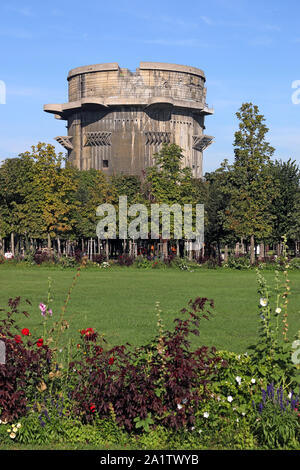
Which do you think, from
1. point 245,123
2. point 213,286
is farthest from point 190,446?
point 245,123

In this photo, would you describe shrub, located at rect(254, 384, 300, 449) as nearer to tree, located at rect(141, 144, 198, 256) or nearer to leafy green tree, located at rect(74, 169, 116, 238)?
tree, located at rect(141, 144, 198, 256)

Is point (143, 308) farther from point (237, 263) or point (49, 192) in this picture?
point (49, 192)

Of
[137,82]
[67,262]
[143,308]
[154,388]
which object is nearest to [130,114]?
[137,82]

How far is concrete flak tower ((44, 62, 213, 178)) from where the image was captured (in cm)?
10806

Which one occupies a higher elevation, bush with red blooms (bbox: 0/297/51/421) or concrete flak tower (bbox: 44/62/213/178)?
concrete flak tower (bbox: 44/62/213/178)

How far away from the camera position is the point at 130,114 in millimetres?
109062

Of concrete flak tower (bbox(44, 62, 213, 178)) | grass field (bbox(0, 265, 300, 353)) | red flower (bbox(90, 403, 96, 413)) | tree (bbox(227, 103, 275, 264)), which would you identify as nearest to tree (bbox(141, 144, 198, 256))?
tree (bbox(227, 103, 275, 264))

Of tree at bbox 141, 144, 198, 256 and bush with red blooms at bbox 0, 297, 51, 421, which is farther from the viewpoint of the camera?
tree at bbox 141, 144, 198, 256

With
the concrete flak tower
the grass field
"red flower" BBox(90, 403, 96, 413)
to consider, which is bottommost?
the grass field

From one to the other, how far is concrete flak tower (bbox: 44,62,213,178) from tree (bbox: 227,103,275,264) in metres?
59.5

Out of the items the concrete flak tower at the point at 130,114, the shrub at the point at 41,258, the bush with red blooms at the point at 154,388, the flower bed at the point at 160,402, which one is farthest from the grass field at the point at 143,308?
the concrete flak tower at the point at 130,114

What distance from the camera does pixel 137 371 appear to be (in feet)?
21.6

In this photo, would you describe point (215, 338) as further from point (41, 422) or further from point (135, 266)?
point (135, 266)

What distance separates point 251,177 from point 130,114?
6634 centimetres
